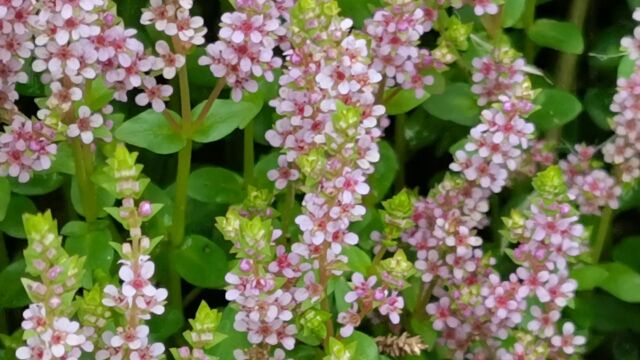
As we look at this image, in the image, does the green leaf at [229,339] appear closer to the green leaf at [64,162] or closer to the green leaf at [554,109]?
the green leaf at [64,162]

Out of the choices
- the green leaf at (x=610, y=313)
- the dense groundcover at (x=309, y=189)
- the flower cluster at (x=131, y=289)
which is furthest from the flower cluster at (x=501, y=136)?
the flower cluster at (x=131, y=289)

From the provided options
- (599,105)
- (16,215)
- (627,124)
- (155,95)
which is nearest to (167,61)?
(155,95)

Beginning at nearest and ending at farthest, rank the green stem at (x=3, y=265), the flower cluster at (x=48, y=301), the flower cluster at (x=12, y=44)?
1. the flower cluster at (x=48, y=301)
2. the flower cluster at (x=12, y=44)
3. the green stem at (x=3, y=265)

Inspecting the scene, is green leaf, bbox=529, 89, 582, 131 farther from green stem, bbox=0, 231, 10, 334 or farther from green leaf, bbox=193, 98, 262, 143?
green stem, bbox=0, 231, 10, 334

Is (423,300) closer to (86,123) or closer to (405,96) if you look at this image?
(405,96)

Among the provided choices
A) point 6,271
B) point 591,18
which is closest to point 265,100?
point 6,271

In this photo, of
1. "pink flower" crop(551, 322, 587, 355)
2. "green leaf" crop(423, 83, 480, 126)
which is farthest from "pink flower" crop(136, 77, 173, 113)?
"pink flower" crop(551, 322, 587, 355)
